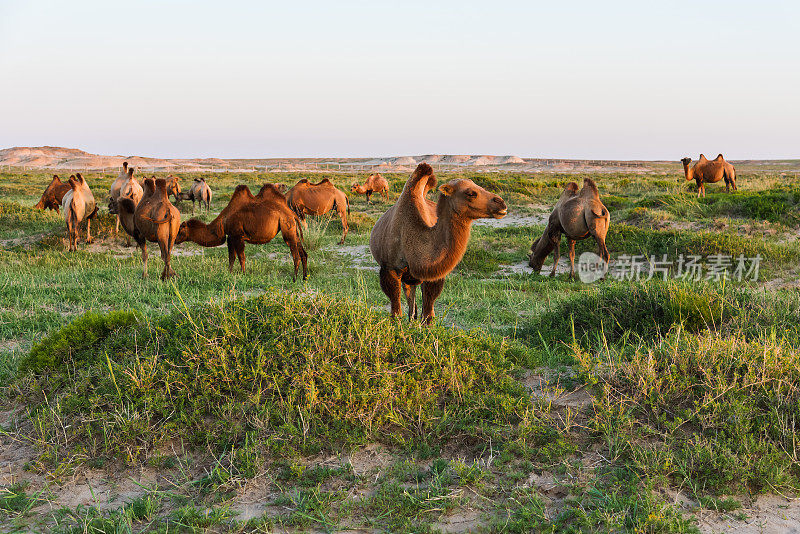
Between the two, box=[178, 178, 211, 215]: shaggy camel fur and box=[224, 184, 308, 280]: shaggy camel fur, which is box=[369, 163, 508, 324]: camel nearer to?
box=[224, 184, 308, 280]: shaggy camel fur

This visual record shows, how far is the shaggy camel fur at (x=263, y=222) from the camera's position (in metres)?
10.2

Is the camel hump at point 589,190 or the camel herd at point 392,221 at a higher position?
the camel hump at point 589,190

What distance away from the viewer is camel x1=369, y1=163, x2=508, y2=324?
4852 mm

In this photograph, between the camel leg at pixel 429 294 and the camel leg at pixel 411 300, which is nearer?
the camel leg at pixel 429 294

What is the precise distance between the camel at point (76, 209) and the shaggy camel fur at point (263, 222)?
550 centimetres

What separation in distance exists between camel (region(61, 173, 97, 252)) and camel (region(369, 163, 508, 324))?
10.9m

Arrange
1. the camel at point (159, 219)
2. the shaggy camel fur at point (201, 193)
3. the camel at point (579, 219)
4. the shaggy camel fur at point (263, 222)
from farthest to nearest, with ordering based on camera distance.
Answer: the shaggy camel fur at point (201, 193) < the camel at point (579, 219) < the shaggy camel fur at point (263, 222) < the camel at point (159, 219)

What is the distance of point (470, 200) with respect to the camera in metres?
4.82

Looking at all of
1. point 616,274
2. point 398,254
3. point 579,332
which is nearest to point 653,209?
point 616,274

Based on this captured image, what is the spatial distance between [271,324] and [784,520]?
11.1ft

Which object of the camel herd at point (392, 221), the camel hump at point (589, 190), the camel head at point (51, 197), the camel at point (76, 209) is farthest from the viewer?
the camel head at point (51, 197)

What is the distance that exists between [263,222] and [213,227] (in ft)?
3.12

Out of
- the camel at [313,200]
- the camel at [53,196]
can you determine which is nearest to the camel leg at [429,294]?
the camel at [313,200]

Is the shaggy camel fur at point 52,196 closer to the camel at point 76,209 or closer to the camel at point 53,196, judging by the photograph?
the camel at point 53,196
